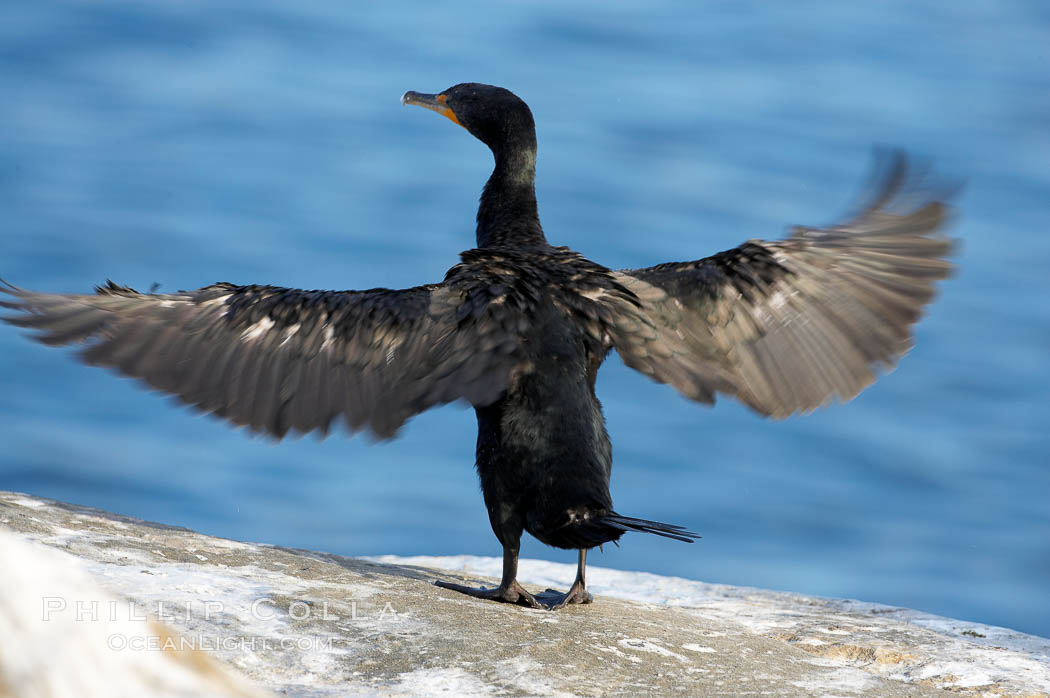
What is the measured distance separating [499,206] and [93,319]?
6.20 ft

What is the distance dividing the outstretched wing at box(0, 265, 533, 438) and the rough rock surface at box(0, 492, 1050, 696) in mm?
581

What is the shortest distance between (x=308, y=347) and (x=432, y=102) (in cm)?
254

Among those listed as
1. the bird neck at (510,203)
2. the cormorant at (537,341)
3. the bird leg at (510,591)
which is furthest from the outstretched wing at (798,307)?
the bird leg at (510,591)

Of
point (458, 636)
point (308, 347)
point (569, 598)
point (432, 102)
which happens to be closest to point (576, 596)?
point (569, 598)

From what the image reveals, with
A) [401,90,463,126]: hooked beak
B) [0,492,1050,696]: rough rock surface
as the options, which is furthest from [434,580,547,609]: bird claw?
[401,90,463,126]: hooked beak

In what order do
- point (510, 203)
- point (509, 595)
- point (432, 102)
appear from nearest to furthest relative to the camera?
point (509, 595) → point (510, 203) → point (432, 102)

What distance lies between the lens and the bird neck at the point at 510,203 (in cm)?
542

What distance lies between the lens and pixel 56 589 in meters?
1.79

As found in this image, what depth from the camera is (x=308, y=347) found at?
4375 millimetres

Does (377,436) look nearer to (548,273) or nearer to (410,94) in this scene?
(548,273)

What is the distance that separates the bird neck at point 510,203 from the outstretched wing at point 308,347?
90cm

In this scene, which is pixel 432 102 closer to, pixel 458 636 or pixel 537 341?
pixel 537 341

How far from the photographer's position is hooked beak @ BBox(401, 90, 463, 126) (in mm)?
6363

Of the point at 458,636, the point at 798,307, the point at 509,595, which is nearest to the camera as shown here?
the point at 458,636
